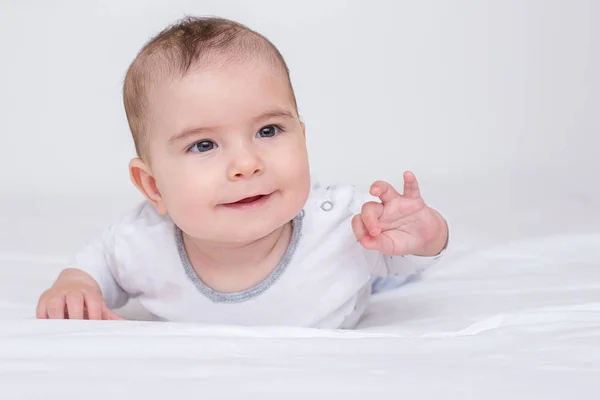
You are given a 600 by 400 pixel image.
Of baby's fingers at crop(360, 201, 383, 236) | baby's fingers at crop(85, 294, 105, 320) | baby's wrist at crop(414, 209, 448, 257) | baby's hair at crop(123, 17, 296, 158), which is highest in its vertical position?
baby's hair at crop(123, 17, 296, 158)

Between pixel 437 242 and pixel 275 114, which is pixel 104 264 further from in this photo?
pixel 437 242

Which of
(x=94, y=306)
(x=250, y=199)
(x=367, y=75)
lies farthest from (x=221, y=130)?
(x=367, y=75)

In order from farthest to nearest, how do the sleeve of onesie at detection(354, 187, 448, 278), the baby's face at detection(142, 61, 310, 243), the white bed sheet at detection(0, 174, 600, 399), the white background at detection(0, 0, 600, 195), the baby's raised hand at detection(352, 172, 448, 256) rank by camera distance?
the white background at detection(0, 0, 600, 195) < the sleeve of onesie at detection(354, 187, 448, 278) < the baby's raised hand at detection(352, 172, 448, 256) < the baby's face at detection(142, 61, 310, 243) < the white bed sheet at detection(0, 174, 600, 399)

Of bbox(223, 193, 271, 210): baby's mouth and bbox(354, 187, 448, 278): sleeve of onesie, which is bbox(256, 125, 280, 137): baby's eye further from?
bbox(354, 187, 448, 278): sleeve of onesie

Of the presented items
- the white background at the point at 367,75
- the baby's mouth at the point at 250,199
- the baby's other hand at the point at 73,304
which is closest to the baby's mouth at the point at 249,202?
the baby's mouth at the point at 250,199

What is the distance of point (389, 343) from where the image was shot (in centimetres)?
136

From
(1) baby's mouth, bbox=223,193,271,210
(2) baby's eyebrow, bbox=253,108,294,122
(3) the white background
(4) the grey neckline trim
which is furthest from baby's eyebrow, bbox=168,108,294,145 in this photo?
(3) the white background

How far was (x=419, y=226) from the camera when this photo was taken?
1.63 metres

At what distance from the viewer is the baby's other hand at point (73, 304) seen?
5.19ft

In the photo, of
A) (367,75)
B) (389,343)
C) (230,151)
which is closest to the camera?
(389,343)

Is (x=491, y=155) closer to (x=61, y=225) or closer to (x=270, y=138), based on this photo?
(x=61, y=225)

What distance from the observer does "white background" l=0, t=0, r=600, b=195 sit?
10.3ft

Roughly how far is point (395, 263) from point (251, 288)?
27cm

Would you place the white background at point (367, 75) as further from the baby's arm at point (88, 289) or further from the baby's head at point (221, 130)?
the baby's head at point (221, 130)
